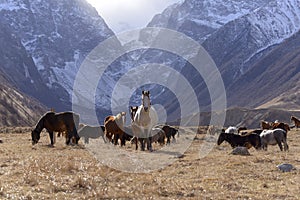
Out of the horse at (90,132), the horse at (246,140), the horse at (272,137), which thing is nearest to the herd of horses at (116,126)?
the horse at (90,132)

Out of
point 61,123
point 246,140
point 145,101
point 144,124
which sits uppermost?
point 145,101

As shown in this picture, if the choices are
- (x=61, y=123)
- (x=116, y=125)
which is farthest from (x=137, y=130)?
(x=61, y=123)

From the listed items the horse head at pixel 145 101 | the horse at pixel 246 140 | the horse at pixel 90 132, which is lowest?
the horse at pixel 246 140

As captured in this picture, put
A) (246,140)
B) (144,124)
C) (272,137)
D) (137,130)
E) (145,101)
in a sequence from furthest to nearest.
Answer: (246,140) < (272,137) < (137,130) < (144,124) < (145,101)

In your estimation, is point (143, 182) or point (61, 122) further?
point (61, 122)

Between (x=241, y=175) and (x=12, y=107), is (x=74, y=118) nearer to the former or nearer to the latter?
(x=241, y=175)

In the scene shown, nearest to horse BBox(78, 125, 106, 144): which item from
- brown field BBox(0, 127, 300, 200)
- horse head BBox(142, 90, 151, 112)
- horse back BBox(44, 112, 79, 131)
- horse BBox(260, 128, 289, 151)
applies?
horse back BBox(44, 112, 79, 131)

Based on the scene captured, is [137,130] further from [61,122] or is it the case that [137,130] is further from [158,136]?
[158,136]

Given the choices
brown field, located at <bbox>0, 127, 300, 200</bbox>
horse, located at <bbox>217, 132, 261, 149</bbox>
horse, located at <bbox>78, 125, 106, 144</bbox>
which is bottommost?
brown field, located at <bbox>0, 127, 300, 200</bbox>

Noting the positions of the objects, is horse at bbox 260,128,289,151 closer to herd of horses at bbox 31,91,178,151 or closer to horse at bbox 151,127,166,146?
herd of horses at bbox 31,91,178,151

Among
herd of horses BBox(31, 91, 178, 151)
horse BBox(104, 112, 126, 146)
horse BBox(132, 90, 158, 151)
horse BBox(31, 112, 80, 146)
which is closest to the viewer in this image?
horse BBox(132, 90, 158, 151)

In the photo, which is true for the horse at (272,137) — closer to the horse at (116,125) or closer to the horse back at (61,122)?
the horse at (116,125)

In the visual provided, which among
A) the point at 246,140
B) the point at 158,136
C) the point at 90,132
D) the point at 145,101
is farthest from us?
the point at 90,132

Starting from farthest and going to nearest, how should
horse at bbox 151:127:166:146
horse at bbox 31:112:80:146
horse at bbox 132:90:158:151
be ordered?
horse at bbox 151:127:166:146
horse at bbox 31:112:80:146
horse at bbox 132:90:158:151
